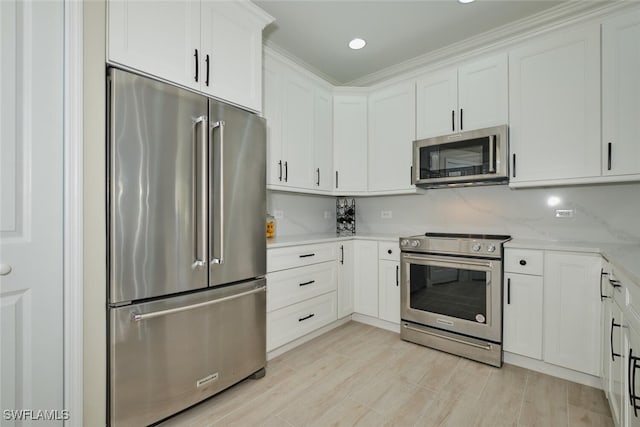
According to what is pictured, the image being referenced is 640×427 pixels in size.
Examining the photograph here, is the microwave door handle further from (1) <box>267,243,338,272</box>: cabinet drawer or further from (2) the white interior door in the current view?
(2) the white interior door

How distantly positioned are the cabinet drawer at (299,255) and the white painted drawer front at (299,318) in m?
0.35

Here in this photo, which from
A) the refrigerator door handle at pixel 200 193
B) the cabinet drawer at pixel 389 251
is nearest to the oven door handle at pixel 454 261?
the cabinet drawer at pixel 389 251

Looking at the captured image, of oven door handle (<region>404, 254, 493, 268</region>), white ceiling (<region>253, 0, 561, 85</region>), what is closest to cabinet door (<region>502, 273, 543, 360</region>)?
oven door handle (<region>404, 254, 493, 268</region>)

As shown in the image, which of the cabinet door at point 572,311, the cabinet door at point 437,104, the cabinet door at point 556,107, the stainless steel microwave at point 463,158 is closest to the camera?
the cabinet door at point 572,311

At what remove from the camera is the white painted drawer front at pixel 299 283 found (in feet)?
7.46

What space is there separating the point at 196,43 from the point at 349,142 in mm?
1868

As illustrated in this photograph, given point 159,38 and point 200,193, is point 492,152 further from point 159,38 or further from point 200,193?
point 159,38

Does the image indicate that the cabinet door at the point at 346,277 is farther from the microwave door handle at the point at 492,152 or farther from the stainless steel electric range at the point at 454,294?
the microwave door handle at the point at 492,152

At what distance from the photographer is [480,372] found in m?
2.15

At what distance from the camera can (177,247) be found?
5.22 ft

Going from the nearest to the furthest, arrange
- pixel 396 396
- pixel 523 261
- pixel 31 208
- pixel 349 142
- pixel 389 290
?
pixel 31 208
pixel 396 396
pixel 523 261
pixel 389 290
pixel 349 142

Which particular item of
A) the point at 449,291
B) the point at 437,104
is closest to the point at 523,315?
the point at 449,291

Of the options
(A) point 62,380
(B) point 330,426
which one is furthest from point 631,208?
(A) point 62,380

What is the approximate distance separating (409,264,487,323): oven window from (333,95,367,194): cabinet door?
1.16 m
